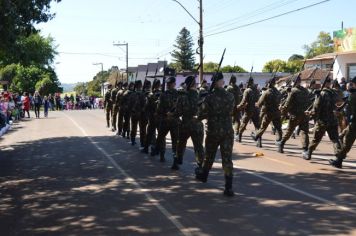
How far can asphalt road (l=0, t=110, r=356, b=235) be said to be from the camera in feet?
21.6

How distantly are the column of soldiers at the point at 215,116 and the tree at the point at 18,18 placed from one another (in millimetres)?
3842

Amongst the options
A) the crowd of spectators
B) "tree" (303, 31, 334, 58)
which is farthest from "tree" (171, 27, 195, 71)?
the crowd of spectators

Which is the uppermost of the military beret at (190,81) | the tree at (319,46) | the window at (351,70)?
the tree at (319,46)

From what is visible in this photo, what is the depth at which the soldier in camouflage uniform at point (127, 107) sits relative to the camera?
15.9 m

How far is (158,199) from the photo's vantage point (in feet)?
26.9

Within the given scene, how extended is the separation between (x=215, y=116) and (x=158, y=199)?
5.67 feet

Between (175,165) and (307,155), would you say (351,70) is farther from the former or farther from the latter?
(175,165)

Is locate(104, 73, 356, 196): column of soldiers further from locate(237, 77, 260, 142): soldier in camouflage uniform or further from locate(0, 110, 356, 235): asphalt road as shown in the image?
locate(0, 110, 356, 235): asphalt road

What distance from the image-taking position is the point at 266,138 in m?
17.4

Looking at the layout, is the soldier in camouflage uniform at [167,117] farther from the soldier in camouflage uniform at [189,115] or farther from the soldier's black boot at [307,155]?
the soldier's black boot at [307,155]

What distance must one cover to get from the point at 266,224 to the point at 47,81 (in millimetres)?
63905

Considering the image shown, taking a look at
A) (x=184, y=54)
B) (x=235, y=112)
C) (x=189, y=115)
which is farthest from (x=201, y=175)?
(x=184, y=54)

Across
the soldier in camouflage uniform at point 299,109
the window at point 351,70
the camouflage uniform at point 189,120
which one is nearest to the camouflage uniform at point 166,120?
the camouflage uniform at point 189,120

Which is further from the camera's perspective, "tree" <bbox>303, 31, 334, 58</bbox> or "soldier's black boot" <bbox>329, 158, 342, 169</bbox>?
"tree" <bbox>303, 31, 334, 58</bbox>
